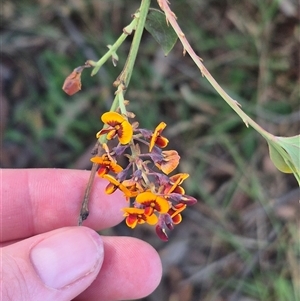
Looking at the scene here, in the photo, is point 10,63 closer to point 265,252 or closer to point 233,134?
point 233,134

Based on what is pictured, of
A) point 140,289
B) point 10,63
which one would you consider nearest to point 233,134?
point 140,289

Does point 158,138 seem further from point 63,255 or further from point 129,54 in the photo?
point 63,255

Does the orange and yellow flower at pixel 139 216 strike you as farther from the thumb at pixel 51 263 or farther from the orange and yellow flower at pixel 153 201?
the thumb at pixel 51 263

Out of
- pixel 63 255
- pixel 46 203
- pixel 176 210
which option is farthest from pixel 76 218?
pixel 176 210

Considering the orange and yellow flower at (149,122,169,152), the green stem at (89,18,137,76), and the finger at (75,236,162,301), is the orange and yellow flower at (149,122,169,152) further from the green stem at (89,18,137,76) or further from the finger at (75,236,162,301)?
the finger at (75,236,162,301)

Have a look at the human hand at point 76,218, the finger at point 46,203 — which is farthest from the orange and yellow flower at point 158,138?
the finger at point 46,203
